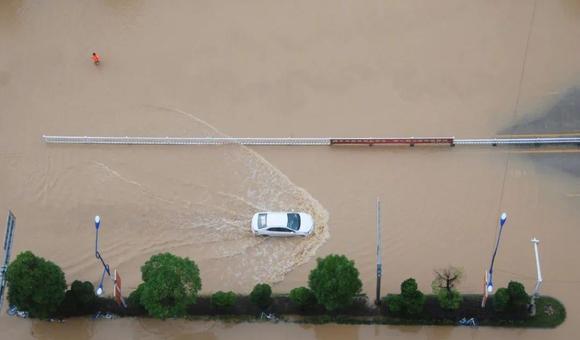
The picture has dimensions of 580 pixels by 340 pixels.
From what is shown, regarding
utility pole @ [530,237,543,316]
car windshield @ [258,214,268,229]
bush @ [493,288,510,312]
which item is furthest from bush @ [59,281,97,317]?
utility pole @ [530,237,543,316]

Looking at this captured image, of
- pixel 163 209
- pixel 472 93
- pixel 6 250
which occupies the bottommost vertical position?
pixel 6 250

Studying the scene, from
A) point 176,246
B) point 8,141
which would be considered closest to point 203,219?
point 176,246

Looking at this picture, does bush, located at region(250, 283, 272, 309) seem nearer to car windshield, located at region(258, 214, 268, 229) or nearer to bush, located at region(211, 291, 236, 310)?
bush, located at region(211, 291, 236, 310)

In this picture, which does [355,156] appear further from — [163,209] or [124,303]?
[124,303]

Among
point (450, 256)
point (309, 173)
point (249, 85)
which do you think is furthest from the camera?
point (249, 85)

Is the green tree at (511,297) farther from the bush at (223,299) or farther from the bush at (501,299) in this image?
the bush at (223,299)

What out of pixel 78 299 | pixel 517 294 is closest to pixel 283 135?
pixel 78 299

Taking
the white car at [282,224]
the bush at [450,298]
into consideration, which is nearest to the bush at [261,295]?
the white car at [282,224]
